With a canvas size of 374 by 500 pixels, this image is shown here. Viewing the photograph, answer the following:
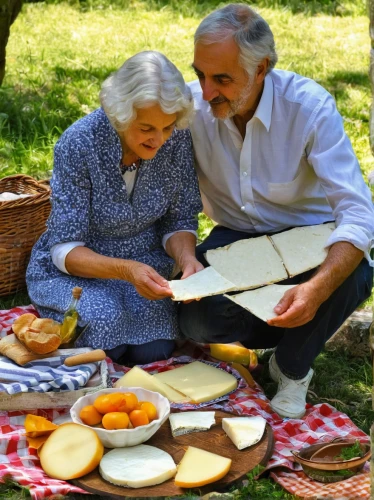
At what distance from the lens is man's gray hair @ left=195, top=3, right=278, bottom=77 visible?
3688 millimetres

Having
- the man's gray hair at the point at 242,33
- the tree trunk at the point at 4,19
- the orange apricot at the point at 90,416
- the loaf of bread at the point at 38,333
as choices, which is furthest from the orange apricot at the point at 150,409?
the tree trunk at the point at 4,19

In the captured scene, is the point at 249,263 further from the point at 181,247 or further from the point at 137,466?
the point at 137,466

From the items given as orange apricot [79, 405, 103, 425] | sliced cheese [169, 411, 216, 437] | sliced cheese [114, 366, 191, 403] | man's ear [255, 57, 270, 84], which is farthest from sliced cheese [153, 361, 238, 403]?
man's ear [255, 57, 270, 84]

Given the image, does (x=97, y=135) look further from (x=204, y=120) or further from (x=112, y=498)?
(x=112, y=498)

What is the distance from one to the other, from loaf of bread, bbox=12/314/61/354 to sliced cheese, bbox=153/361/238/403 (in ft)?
1.47

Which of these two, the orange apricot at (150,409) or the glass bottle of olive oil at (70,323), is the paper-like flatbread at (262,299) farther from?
the glass bottle of olive oil at (70,323)

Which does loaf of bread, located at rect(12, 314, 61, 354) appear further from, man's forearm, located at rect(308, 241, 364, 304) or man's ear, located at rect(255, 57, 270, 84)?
man's ear, located at rect(255, 57, 270, 84)

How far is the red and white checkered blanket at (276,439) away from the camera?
3.02 metres

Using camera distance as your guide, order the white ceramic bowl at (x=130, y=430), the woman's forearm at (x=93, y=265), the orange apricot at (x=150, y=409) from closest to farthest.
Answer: the white ceramic bowl at (x=130, y=430)
the orange apricot at (x=150, y=409)
the woman's forearm at (x=93, y=265)

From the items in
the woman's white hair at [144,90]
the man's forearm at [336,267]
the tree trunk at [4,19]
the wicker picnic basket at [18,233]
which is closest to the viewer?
the man's forearm at [336,267]

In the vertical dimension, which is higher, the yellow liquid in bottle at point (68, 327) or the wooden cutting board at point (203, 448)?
the yellow liquid in bottle at point (68, 327)

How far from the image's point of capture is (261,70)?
150 inches

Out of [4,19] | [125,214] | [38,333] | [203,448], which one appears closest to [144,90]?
[125,214]

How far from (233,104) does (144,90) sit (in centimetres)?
42
